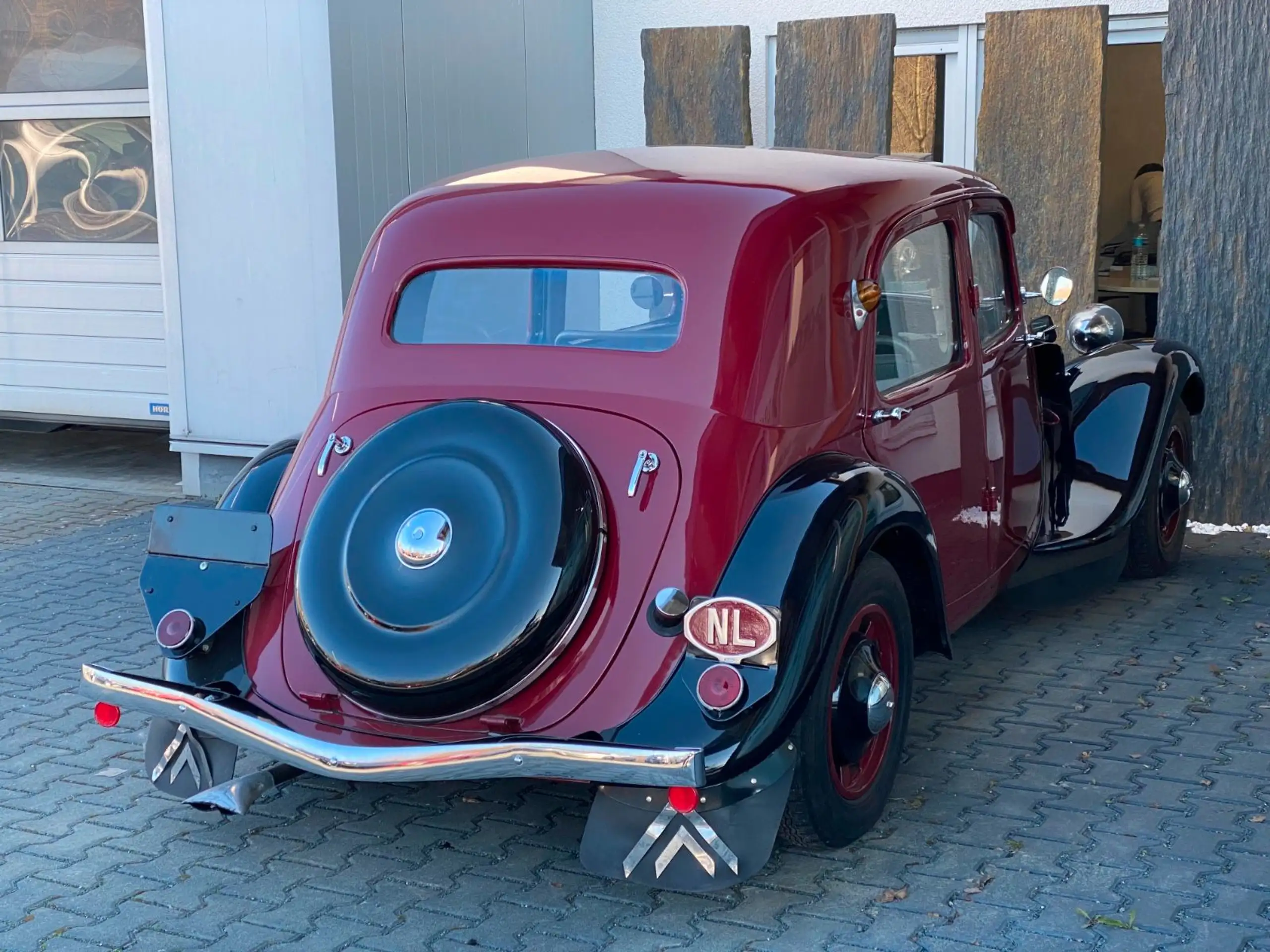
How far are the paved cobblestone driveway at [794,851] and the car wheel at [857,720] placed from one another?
13 centimetres

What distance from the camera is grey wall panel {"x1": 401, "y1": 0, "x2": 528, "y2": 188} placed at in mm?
7508

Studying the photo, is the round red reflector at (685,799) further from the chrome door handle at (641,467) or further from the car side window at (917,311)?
the car side window at (917,311)

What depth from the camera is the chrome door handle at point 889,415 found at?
397 centimetres

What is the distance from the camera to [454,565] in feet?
11.0

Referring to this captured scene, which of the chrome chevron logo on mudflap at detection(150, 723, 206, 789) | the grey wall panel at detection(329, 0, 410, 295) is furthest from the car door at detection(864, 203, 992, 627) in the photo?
the grey wall panel at detection(329, 0, 410, 295)

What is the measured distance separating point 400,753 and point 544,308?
4.48ft

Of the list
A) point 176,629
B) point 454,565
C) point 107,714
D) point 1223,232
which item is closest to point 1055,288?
point 1223,232

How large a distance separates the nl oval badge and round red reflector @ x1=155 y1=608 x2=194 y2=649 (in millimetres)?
1304

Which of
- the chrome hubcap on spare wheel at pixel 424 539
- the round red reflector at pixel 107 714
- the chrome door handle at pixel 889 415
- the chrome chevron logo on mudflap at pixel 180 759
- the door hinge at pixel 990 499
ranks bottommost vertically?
the chrome chevron logo on mudflap at pixel 180 759

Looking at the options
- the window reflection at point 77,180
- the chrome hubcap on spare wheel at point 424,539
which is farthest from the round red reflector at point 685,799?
the window reflection at point 77,180

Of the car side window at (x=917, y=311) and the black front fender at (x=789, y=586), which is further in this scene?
the car side window at (x=917, y=311)

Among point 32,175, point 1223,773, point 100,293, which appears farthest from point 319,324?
point 1223,773

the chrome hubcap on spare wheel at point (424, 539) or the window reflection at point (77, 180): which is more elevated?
the window reflection at point (77, 180)

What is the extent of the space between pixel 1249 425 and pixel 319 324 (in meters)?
4.47
